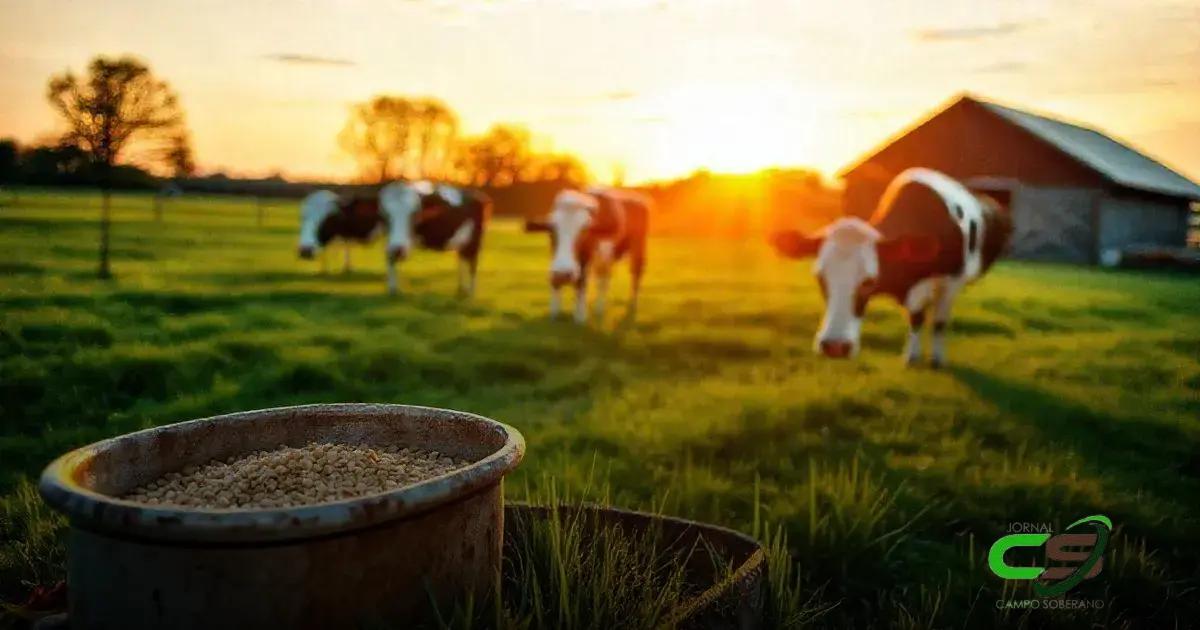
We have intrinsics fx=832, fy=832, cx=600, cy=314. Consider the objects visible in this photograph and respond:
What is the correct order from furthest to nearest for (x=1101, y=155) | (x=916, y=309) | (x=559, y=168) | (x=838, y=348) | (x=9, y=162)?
(x=559, y=168), (x=1101, y=155), (x=916, y=309), (x=838, y=348), (x=9, y=162)

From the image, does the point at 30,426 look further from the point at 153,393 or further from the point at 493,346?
the point at 493,346

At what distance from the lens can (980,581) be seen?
347cm

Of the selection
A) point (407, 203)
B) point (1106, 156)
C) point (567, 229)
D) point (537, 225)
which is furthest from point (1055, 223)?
point (407, 203)

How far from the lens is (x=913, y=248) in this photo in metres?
7.50

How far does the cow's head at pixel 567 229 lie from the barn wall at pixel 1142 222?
52.3 ft

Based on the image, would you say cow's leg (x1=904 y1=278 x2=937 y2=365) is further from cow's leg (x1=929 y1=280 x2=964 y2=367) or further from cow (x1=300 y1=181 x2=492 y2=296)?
cow (x1=300 y1=181 x2=492 y2=296)

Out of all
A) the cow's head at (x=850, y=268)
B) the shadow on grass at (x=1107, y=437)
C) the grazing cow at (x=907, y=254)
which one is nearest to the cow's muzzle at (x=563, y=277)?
the grazing cow at (x=907, y=254)

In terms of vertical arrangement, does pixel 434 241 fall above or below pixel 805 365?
above

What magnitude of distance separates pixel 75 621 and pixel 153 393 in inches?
174

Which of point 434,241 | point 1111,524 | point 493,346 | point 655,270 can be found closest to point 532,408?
point 493,346

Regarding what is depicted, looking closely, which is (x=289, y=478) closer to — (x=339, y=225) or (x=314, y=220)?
(x=339, y=225)

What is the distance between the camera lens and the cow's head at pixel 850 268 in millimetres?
7246

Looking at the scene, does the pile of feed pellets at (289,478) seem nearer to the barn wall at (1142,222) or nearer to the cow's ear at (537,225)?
the cow's ear at (537,225)

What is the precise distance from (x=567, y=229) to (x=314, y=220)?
27.0 feet
